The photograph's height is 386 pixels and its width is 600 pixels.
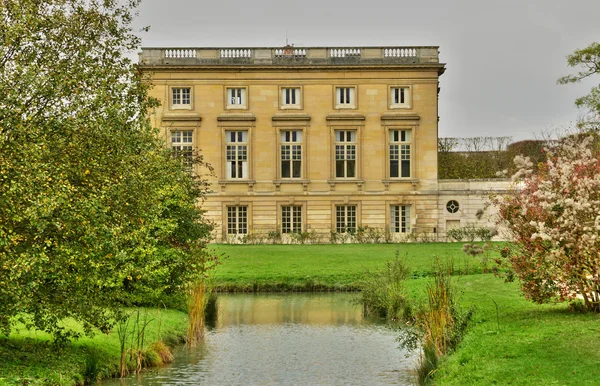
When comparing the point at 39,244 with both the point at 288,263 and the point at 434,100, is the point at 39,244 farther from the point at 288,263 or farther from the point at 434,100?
the point at 434,100

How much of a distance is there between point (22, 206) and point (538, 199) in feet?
27.9

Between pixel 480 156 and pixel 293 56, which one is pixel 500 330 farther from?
pixel 480 156

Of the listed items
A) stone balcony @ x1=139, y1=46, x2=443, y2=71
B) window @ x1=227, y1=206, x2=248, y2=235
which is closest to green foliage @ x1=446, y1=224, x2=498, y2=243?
stone balcony @ x1=139, y1=46, x2=443, y2=71

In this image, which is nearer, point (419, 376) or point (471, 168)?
point (419, 376)

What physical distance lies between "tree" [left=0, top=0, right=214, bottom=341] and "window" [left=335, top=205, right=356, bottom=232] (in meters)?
33.5

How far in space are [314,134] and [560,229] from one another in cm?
3339

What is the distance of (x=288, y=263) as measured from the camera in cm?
3234

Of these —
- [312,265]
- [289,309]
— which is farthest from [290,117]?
[289,309]

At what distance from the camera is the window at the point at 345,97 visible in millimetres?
48125

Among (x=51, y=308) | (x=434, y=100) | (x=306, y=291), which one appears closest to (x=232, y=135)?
(x=434, y=100)

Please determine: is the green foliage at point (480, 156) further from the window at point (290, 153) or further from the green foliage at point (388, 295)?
the green foliage at point (388, 295)

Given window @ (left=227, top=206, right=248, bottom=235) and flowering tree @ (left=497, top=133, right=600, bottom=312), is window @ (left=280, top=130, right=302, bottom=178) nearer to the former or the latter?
window @ (left=227, top=206, right=248, bottom=235)

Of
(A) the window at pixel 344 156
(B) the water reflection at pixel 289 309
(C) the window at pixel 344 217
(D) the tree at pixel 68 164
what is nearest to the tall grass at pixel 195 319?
(B) the water reflection at pixel 289 309

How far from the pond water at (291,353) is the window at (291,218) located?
2439cm
